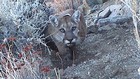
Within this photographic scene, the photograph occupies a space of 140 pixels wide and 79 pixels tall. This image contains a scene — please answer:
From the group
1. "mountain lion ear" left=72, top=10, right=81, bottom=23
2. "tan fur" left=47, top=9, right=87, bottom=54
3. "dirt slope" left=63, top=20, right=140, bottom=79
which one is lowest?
"dirt slope" left=63, top=20, right=140, bottom=79

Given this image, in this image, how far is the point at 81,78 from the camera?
589 cm

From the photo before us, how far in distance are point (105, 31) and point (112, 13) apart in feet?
3.66

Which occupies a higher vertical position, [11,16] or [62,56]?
[11,16]

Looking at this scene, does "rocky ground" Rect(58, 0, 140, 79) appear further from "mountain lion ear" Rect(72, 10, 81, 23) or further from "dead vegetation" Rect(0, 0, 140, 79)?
"mountain lion ear" Rect(72, 10, 81, 23)

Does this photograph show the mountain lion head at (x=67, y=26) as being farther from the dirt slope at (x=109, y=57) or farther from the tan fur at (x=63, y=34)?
the dirt slope at (x=109, y=57)

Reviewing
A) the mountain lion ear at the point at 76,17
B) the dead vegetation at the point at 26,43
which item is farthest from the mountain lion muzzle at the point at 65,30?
the dead vegetation at the point at 26,43

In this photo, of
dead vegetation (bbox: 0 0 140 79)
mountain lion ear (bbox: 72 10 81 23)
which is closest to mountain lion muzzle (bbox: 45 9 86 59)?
mountain lion ear (bbox: 72 10 81 23)

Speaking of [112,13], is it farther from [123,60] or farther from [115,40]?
[123,60]

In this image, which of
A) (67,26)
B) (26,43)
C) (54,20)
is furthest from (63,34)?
(26,43)

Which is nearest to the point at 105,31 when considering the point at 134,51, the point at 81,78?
the point at 134,51

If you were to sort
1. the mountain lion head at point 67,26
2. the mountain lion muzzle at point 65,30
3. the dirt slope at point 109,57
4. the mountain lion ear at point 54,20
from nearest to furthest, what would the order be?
the dirt slope at point 109,57 < the mountain lion muzzle at point 65,30 < the mountain lion head at point 67,26 < the mountain lion ear at point 54,20

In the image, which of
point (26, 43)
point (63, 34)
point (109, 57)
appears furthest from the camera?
point (63, 34)

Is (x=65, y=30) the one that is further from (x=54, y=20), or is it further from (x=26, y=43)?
(x=26, y=43)

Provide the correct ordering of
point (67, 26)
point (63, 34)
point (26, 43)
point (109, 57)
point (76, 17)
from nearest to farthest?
point (109, 57) → point (26, 43) → point (63, 34) → point (67, 26) → point (76, 17)
